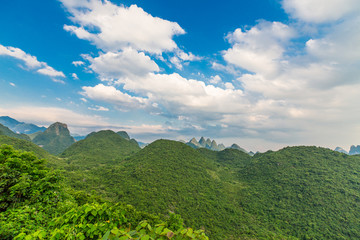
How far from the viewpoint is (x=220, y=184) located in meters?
76.1

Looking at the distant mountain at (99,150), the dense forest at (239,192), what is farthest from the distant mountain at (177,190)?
the distant mountain at (99,150)

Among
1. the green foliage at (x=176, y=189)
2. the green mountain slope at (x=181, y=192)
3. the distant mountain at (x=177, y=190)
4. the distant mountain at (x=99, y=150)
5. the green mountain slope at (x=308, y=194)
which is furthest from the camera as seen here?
the distant mountain at (x=99, y=150)

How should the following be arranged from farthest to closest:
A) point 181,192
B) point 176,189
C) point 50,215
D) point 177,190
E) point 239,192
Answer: point 239,192
point 176,189
point 177,190
point 181,192
point 50,215

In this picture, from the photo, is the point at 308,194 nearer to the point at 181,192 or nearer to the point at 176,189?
the point at 181,192

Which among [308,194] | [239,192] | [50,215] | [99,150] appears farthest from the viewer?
[99,150]

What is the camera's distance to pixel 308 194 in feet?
208

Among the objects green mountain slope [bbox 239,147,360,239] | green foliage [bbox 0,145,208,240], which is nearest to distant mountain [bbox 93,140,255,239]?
green mountain slope [bbox 239,147,360,239]

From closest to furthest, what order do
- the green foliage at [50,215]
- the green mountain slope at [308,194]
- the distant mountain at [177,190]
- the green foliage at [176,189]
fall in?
1. the green foliage at [50,215]
2. the green foliage at [176,189]
3. the distant mountain at [177,190]
4. the green mountain slope at [308,194]

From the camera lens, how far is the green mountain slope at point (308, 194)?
49.9 meters

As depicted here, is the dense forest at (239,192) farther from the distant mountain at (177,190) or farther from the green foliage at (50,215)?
the green foliage at (50,215)

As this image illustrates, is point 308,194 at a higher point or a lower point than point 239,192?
higher

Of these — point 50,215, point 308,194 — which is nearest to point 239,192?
point 308,194

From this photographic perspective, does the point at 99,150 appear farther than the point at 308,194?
Yes

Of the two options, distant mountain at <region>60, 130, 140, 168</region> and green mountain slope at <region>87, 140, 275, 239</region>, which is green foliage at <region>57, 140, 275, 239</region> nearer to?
green mountain slope at <region>87, 140, 275, 239</region>
